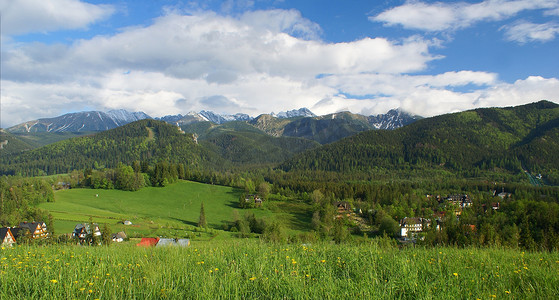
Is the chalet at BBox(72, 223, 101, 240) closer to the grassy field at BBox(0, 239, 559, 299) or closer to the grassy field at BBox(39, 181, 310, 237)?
the grassy field at BBox(0, 239, 559, 299)

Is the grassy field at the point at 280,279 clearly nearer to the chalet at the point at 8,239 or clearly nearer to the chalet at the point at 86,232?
the chalet at the point at 8,239

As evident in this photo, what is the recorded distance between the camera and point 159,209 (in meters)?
89.1

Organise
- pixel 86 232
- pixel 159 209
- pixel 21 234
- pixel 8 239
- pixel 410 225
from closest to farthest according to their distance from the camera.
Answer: pixel 21 234, pixel 8 239, pixel 86 232, pixel 410 225, pixel 159 209

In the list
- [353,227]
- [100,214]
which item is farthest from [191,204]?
[353,227]

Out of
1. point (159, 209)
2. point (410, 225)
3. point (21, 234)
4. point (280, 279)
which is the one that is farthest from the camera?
point (159, 209)

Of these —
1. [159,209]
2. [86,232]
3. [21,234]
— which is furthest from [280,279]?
[159,209]

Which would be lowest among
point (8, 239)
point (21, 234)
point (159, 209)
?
point (159, 209)

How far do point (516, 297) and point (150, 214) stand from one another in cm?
8911

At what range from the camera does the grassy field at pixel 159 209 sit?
216 feet

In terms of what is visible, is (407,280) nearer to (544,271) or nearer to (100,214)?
(544,271)

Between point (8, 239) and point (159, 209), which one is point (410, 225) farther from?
point (8, 239)

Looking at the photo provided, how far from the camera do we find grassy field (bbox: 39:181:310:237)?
216 feet

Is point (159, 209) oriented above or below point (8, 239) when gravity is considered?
below

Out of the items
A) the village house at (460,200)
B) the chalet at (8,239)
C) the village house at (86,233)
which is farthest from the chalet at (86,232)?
the village house at (460,200)
